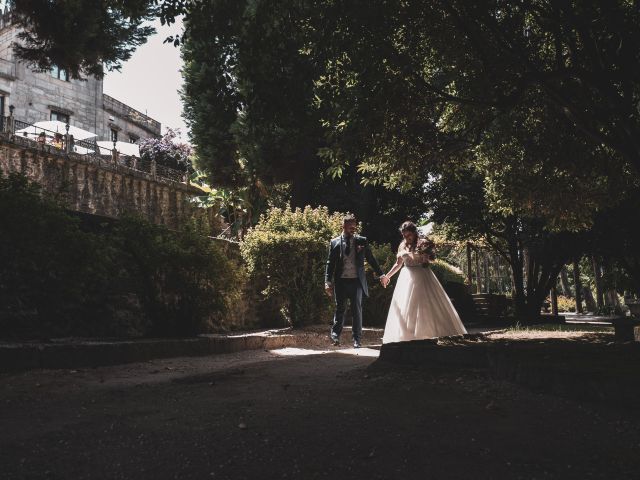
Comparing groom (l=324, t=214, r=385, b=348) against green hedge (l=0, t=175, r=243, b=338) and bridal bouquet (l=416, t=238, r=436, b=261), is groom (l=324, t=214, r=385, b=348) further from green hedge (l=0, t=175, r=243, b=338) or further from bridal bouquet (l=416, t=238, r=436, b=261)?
green hedge (l=0, t=175, r=243, b=338)

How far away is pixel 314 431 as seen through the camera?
3.09m

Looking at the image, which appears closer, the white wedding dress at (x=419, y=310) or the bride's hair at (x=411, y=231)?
the white wedding dress at (x=419, y=310)

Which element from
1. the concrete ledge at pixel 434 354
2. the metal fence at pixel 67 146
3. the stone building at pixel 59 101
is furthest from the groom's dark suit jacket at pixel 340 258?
the stone building at pixel 59 101

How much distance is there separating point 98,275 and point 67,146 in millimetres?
17733

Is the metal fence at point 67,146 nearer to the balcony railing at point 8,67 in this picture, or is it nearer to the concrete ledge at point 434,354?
the balcony railing at point 8,67

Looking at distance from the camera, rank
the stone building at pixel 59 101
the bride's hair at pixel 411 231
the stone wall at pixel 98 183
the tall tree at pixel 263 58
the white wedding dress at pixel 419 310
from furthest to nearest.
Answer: the stone building at pixel 59 101 < the stone wall at pixel 98 183 < the bride's hair at pixel 411 231 < the white wedding dress at pixel 419 310 < the tall tree at pixel 263 58

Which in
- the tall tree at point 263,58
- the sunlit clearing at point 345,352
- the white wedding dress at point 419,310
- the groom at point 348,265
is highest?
the tall tree at point 263,58

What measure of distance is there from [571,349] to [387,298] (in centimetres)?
1083

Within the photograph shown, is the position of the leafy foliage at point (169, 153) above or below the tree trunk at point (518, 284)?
above

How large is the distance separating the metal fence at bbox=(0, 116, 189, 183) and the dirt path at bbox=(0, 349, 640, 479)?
18249 millimetres

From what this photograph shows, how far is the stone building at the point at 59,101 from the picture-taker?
31.3 m

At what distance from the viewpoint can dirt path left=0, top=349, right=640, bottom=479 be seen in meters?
2.51

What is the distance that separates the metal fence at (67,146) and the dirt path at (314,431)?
18.2 metres

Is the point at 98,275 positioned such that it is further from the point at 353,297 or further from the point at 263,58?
the point at 353,297
